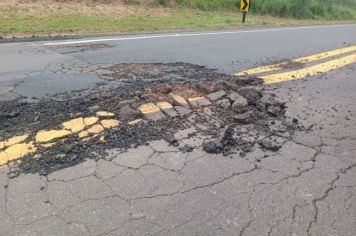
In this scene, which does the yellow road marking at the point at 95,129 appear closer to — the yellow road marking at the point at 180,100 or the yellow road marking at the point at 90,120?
the yellow road marking at the point at 90,120

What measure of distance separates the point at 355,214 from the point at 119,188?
1.97m

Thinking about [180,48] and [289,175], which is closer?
[289,175]

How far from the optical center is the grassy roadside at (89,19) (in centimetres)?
1122

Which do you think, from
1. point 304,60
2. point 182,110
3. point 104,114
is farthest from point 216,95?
point 304,60

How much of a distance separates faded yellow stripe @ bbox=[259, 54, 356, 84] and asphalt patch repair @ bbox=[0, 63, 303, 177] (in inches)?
44.5

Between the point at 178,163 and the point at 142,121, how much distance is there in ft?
3.15

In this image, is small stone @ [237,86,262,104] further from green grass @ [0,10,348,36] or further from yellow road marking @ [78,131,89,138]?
green grass @ [0,10,348,36]

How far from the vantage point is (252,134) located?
4.33 m

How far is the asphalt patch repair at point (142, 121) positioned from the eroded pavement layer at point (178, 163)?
0.01m

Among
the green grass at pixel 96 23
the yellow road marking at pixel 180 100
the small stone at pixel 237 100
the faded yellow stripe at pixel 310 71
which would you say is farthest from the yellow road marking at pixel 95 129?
the green grass at pixel 96 23

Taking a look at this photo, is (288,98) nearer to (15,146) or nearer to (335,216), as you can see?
(335,216)

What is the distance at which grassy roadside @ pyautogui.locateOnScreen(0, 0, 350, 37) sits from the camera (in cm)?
1122

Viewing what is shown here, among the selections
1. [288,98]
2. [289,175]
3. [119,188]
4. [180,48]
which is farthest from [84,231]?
[180,48]

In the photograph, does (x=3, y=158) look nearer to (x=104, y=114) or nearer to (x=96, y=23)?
(x=104, y=114)
